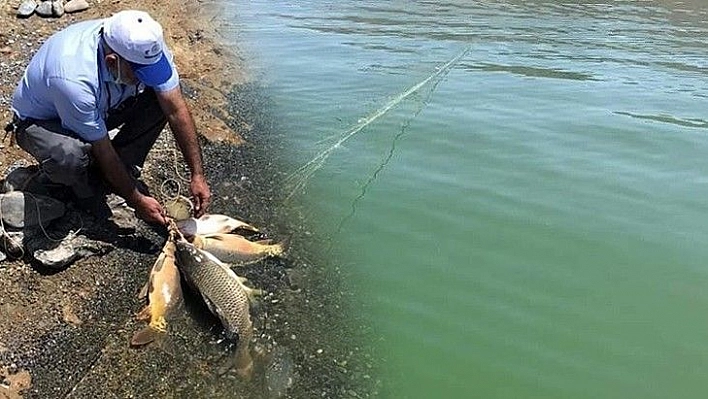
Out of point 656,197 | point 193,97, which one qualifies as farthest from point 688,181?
point 193,97

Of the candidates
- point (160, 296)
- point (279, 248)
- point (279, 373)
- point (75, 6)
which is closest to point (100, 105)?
point (160, 296)

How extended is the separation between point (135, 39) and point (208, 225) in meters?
1.57

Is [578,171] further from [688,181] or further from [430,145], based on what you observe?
[430,145]

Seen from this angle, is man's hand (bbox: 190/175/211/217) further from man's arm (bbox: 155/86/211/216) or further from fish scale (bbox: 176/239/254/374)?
fish scale (bbox: 176/239/254/374)

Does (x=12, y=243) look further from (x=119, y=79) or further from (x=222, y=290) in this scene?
(x=222, y=290)

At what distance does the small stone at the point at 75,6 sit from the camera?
11227mm

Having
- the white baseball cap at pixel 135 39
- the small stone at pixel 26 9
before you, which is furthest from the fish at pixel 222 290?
the small stone at pixel 26 9

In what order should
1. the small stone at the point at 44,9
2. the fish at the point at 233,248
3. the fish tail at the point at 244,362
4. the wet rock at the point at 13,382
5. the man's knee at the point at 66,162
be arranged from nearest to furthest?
the wet rock at the point at 13,382 < the fish tail at the point at 244,362 < the man's knee at the point at 66,162 < the fish at the point at 233,248 < the small stone at the point at 44,9

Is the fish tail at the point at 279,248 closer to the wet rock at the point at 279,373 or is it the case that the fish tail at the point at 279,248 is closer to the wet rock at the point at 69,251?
the wet rock at the point at 279,373

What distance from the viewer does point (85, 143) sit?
202 inches

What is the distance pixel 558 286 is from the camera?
560 centimetres

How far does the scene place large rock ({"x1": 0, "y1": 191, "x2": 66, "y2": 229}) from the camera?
532cm

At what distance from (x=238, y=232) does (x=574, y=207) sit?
2.98m

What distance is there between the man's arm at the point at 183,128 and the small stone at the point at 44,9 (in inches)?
269
